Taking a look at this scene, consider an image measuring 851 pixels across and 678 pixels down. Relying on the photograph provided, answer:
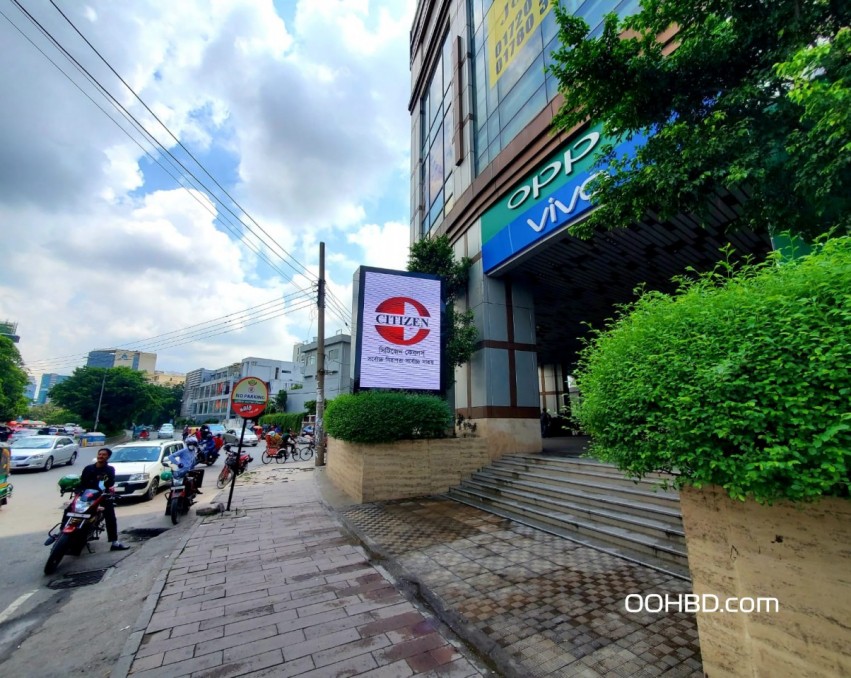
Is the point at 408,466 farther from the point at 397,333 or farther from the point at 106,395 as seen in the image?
the point at 106,395

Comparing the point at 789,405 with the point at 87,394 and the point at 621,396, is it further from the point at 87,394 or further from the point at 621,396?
the point at 87,394

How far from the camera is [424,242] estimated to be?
1208cm

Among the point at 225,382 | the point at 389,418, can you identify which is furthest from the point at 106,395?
the point at 389,418

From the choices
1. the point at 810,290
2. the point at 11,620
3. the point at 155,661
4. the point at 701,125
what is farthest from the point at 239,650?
the point at 701,125

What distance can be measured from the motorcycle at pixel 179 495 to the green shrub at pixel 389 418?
325cm

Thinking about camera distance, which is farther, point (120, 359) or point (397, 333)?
point (120, 359)

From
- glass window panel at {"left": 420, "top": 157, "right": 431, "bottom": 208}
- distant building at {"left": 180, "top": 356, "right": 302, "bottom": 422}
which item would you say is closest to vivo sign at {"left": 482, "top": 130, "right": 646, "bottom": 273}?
glass window panel at {"left": 420, "top": 157, "right": 431, "bottom": 208}

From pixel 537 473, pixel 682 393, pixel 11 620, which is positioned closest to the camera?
pixel 682 393

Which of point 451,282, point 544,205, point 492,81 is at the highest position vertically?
point 492,81

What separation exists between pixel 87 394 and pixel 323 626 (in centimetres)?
4999

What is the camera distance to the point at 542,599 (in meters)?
3.68

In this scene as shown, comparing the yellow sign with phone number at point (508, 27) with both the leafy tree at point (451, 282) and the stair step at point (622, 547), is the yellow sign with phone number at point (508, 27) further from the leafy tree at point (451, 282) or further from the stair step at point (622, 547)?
the stair step at point (622, 547)

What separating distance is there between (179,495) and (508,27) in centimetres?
1595

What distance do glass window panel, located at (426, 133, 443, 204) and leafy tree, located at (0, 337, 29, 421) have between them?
37.7 meters
